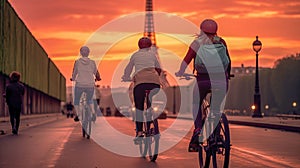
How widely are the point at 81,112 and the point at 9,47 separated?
968 inches

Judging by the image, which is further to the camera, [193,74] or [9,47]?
[9,47]

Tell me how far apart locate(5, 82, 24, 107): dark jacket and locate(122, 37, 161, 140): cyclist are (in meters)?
9.64

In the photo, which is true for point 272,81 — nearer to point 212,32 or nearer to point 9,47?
point 9,47

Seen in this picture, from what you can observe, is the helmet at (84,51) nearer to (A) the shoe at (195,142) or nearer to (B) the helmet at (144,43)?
(B) the helmet at (144,43)

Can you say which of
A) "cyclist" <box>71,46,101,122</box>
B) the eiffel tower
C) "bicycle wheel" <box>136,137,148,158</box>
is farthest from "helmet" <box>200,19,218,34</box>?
the eiffel tower

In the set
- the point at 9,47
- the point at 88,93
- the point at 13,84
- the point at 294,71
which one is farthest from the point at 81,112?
the point at 294,71

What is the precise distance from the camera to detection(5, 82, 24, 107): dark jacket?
21.9 meters

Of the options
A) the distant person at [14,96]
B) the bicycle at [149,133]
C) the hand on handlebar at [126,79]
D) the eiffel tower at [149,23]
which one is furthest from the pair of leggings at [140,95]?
the eiffel tower at [149,23]

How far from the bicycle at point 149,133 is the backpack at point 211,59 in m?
2.79

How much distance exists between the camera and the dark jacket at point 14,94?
861 inches

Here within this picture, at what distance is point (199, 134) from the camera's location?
966 centimetres

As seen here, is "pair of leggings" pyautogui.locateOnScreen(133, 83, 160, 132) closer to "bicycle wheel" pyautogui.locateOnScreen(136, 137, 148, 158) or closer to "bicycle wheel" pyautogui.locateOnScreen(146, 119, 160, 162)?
"bicycle wheel" pyautogui.locateOnScreen(136, 137, 148, 158)

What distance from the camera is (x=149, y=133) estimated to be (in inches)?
492

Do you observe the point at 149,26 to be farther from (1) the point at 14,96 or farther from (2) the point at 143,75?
(2) the point at 143,75
